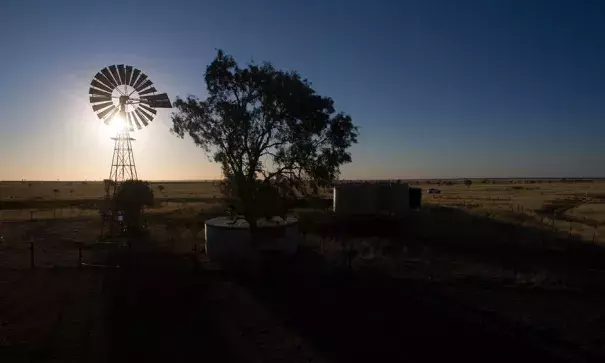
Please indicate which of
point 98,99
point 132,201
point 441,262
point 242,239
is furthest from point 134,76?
point 441,262

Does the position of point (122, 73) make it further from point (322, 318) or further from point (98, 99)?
point (322, 318)

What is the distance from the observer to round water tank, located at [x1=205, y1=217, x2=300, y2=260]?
1909 centimetres

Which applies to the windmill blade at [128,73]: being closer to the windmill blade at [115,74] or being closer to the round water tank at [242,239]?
the windmill blade at [115,74]

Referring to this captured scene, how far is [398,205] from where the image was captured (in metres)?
36.1

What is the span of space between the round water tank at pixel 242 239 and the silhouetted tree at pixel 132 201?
1121 centimetres

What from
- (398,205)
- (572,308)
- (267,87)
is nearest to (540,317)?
(572,308)

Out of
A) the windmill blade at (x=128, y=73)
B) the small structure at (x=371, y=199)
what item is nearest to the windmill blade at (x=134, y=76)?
the windmill blade at (x=128, y=73)

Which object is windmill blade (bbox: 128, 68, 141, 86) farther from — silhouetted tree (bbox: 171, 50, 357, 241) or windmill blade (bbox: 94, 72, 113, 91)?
silhouetted tree (bbox: 171, 50, 357, 241)

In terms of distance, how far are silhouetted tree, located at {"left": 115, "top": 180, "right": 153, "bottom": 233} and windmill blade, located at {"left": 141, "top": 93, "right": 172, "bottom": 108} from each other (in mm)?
5834

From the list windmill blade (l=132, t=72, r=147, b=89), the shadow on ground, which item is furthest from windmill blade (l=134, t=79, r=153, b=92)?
the shadow on ground

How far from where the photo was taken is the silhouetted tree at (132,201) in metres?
29.1

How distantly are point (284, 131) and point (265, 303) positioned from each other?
8248mm

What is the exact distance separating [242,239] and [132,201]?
13.7m

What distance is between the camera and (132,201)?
29109mm
